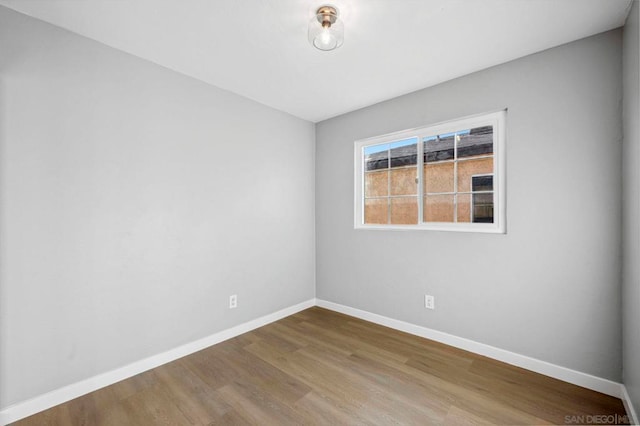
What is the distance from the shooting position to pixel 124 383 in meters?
2.04

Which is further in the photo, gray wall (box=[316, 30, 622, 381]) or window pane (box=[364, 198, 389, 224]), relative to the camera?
window pane (box=[364, 198, 389, 224])

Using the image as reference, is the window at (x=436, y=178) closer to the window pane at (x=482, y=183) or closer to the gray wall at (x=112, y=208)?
the window pane at (x=482, y=183)

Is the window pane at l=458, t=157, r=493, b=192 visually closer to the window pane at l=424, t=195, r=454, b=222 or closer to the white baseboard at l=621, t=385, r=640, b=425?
the window pane at l=424, t=195, r=454, b=222

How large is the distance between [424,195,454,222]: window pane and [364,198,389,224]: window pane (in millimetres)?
482

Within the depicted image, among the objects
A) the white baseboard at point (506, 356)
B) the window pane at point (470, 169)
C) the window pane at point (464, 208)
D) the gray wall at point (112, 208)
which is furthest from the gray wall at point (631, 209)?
the gray wall at point (112, 208)

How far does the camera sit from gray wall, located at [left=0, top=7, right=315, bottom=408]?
1.71m

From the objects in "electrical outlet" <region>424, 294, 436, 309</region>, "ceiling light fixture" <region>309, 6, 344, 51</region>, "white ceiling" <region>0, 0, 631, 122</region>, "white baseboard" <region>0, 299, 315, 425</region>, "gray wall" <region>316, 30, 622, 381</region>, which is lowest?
"white baseboard" <region>0, 299, 315, 425</region>

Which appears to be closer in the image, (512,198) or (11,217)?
(11,217)

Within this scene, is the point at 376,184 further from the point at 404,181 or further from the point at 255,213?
the point at 255,213

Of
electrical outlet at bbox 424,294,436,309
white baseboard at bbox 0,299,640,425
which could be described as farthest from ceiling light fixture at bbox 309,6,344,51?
white baseboard at bbox 0,299,640,425

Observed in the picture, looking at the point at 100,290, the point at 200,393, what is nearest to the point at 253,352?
the point at 200,393

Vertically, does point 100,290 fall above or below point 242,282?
above

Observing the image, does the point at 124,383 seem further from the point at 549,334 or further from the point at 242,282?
the point at 549,334

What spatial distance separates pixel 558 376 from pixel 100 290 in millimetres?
3449
